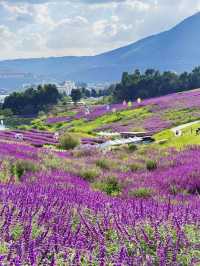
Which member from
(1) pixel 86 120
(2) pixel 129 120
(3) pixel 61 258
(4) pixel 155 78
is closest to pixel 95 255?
(3) pixel 61 258

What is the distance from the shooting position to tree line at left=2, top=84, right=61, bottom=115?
102 metres

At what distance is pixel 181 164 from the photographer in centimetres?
1830

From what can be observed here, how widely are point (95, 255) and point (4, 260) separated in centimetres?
137

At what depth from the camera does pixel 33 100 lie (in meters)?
103

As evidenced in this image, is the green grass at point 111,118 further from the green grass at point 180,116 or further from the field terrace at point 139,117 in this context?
the green grass at point 180,116

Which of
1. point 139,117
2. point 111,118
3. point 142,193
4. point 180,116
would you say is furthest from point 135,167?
point 111,118

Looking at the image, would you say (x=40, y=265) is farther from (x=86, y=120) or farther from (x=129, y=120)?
(x=86, y=120)

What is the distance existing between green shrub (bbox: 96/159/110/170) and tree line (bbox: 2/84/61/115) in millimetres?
81594

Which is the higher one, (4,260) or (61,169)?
(4,260)

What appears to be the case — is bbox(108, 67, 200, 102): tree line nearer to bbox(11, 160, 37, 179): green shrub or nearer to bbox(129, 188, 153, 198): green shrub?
bbox(11, 160, 37, 179): green shrub

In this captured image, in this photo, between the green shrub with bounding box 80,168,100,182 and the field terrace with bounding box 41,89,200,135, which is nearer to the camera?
the green shrub with bounding box 80,168,100,182

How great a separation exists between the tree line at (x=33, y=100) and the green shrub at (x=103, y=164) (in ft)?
268

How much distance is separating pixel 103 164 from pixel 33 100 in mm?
83920

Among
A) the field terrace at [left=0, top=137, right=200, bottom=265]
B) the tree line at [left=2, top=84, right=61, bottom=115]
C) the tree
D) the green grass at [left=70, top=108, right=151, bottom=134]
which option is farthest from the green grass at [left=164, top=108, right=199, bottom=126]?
the tree
